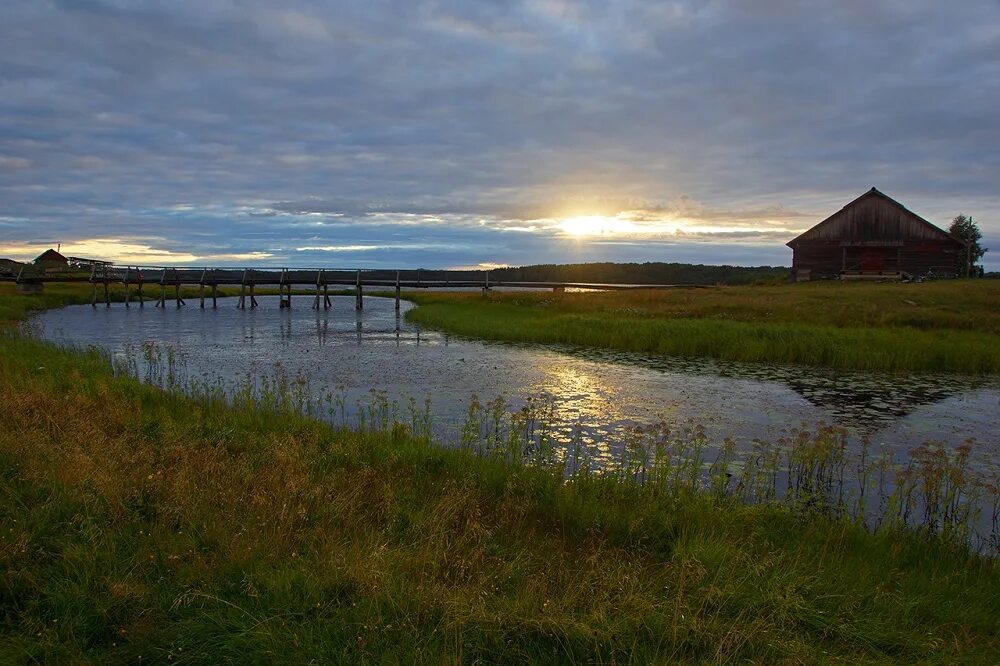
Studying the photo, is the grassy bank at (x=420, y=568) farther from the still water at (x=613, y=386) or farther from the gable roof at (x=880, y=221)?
the gable roof at (x=880, y=221)

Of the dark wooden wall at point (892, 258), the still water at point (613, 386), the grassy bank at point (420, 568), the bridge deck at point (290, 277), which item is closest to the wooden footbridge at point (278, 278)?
the bridge deck at point (290, 277)

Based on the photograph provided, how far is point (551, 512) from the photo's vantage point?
298 inches

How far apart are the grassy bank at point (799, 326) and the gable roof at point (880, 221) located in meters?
7.76

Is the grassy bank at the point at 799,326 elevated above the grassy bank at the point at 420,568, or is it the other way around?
the grassy bank at the point at 799,326

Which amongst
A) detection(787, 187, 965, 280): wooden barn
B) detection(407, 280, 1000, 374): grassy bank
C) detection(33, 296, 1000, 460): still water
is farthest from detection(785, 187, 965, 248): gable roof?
detection(33, 296, 1000, 460): still water

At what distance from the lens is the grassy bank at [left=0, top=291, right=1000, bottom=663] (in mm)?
4320

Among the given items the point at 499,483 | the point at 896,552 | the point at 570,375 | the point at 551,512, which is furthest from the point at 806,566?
the point at 570,375

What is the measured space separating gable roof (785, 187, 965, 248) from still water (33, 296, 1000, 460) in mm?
30597

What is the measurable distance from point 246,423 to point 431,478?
4.22m

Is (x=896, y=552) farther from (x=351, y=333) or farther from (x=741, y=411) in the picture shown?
(x=351, y=333)

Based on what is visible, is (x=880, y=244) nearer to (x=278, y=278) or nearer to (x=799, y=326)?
(x=799, y=326)

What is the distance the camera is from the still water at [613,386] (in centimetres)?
1320

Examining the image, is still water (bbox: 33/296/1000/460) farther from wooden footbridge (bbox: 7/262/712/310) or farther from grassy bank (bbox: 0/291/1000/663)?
wooden footbridge (bbox: 7/262/712/310)

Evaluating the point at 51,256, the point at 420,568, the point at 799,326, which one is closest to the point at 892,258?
the point at 799,326
